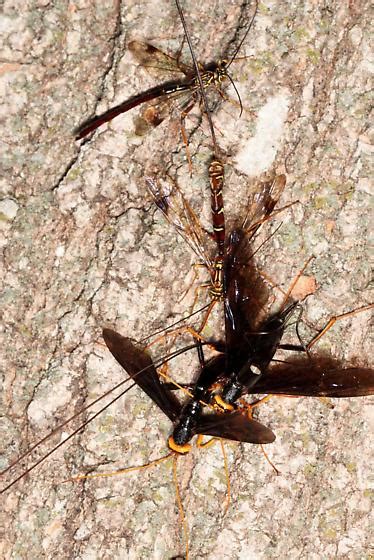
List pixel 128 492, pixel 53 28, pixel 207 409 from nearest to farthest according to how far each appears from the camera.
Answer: pixel 53 28 → pixel 128 492 → pixel 207 409

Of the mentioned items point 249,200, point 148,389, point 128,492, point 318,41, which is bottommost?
point 128,492

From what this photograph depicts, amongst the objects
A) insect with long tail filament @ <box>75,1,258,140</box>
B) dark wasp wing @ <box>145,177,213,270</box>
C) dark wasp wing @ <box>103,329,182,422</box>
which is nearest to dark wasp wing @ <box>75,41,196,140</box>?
insect with long tail filament @ <box>75,1,258,140</box>

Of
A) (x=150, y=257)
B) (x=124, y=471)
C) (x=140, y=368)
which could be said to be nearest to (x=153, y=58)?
(x=150, y=257)

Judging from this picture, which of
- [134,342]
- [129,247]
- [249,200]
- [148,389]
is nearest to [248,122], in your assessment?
[249,200]

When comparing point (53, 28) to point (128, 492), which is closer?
point (53, 28)

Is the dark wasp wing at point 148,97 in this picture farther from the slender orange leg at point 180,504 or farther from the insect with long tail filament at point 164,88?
the slender orange leg at point 180,504

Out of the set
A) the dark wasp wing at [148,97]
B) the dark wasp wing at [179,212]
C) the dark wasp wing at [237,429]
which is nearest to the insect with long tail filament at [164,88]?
the dark wasp wing at [148,97]

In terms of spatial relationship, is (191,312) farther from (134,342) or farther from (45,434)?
(45,434)

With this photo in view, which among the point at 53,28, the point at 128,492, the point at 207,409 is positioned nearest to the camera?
the point at 53,28
